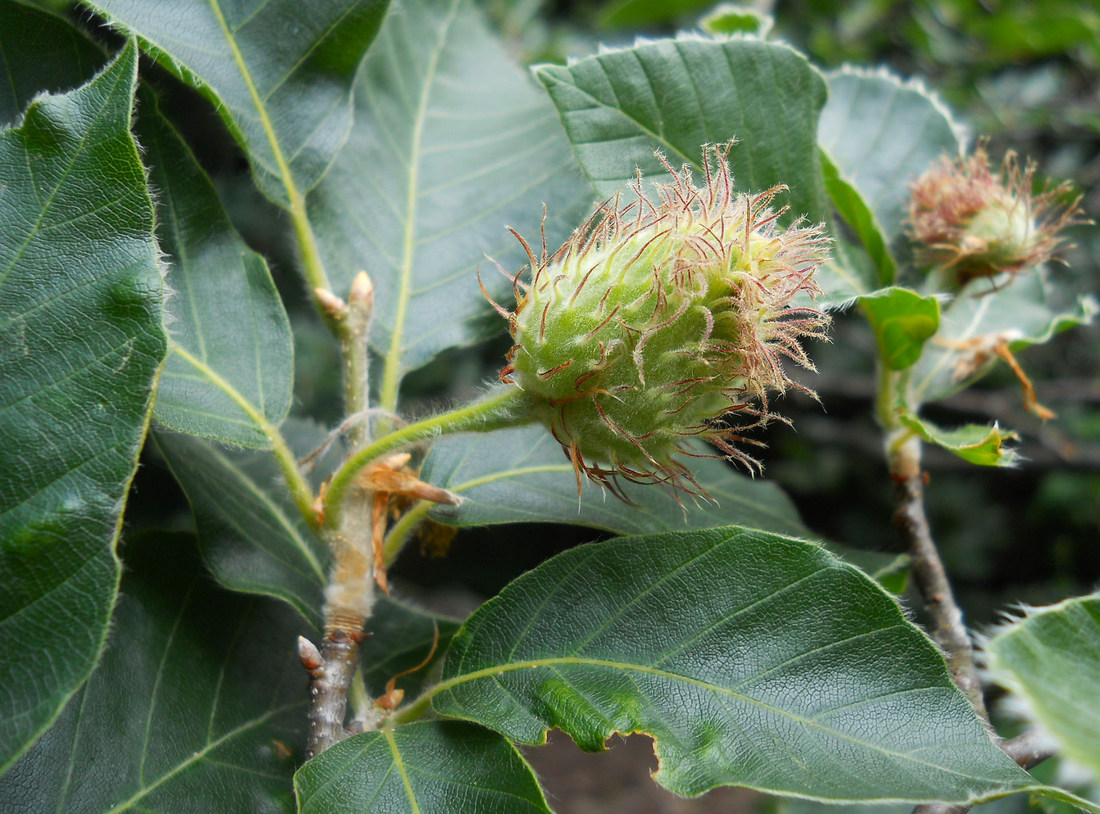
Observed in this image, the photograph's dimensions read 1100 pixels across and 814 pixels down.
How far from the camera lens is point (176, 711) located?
0.93m

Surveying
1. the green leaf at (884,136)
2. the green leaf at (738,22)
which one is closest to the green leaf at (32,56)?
the green leaf at (738,22)

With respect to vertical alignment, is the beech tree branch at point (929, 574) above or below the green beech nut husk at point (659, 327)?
below

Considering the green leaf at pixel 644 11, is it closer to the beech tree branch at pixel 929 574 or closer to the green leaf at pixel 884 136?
the green leaf at pixel 884 136

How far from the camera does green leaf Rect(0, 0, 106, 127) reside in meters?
0.91

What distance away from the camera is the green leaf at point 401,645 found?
1101mm

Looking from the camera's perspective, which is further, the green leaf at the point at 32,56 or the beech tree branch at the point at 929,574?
the beech tree branch at the point at 929,574

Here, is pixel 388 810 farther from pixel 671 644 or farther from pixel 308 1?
pixel 308 1

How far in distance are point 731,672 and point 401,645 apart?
0.53 metres

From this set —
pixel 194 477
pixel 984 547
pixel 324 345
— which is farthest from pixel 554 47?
pixel 984 547

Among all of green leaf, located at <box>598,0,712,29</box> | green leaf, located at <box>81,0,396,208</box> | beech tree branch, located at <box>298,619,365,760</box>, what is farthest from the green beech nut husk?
green leaf, located at <box>598,0,712,29</box>

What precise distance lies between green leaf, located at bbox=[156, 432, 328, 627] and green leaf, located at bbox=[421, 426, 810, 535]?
0.21 m

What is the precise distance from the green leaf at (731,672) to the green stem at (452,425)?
0.17 m

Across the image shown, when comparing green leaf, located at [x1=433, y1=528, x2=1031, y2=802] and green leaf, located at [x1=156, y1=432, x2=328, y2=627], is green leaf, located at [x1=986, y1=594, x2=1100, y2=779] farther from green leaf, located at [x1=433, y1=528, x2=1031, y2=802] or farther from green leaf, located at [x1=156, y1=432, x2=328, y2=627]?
green leaf, located at [x1=156, y1=432, x2=328, y2=627]

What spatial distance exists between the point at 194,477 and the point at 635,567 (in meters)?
0.56
